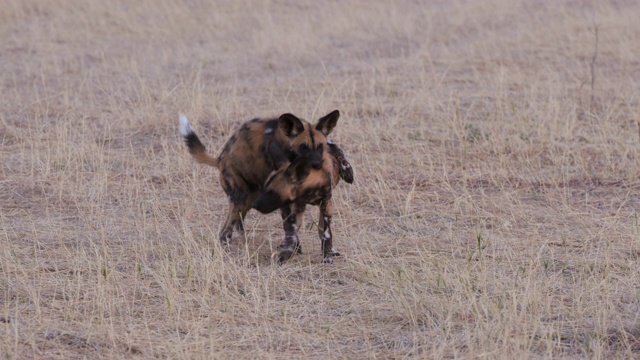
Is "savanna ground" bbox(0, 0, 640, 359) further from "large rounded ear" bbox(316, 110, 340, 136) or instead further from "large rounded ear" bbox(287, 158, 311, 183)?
"large rounded ear" bbox(316, 110, 340, 136)

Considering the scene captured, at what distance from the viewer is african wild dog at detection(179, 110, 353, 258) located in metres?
5.91

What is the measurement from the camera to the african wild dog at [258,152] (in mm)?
5914

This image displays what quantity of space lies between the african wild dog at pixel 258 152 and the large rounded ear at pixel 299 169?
28 millimetres

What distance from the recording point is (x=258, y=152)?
20.2 feet

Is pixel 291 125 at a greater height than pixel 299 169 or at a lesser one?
greater

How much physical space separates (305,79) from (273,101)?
3.30ft

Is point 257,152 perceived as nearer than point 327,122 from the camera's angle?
No

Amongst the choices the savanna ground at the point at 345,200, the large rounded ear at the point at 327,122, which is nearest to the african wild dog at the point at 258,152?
the large rounded ear at the point at 327,122

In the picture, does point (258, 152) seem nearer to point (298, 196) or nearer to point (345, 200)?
point (298, 196)

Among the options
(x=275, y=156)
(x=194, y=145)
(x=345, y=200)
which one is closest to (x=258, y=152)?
(x=275, y=156)

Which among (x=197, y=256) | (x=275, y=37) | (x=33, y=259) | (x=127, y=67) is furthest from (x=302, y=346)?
(x=275, y=37)

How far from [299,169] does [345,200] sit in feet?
4.32

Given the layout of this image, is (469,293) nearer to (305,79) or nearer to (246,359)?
(246,359)

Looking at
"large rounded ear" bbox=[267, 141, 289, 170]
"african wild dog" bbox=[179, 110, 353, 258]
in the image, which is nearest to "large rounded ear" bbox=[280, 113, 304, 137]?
"african wild dog" bbox=[179, 110, 353, 258]
